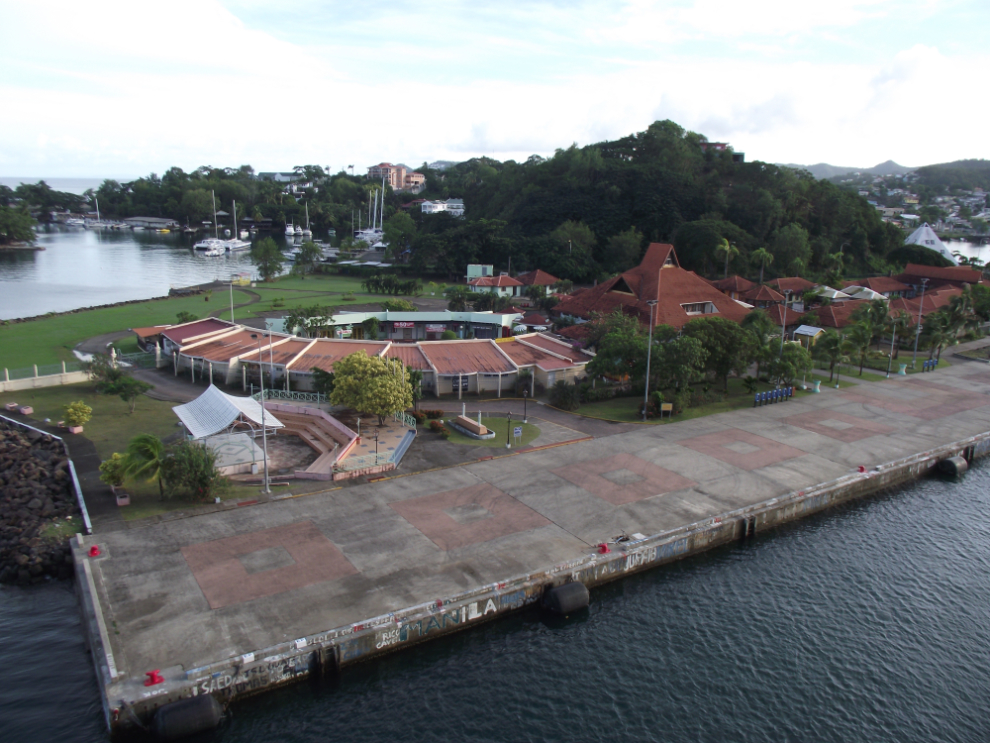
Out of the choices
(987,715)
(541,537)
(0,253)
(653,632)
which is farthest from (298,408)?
(0,253)

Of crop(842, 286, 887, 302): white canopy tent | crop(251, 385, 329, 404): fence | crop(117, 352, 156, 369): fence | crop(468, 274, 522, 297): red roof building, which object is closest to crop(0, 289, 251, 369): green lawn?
crop(117, 352, 156, 369): fence

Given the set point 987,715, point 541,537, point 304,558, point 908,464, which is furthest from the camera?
point 908,464

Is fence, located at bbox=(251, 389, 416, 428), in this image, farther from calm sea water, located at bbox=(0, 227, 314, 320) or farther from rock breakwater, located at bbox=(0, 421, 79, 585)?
calm sea water, located at bbox=(0, 227, 314, 320)

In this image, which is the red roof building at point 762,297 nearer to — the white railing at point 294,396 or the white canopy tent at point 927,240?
the white canopy tent at point 927,240

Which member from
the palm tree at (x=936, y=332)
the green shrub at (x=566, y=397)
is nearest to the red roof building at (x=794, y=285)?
the palm tree at (x=936, y=332)

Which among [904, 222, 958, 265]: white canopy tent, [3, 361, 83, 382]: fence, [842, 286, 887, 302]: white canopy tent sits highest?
[904, 222, 958, 265]: white canopy tent

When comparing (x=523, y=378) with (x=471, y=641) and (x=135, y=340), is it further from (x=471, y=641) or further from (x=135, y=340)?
(x=135, y=340)
